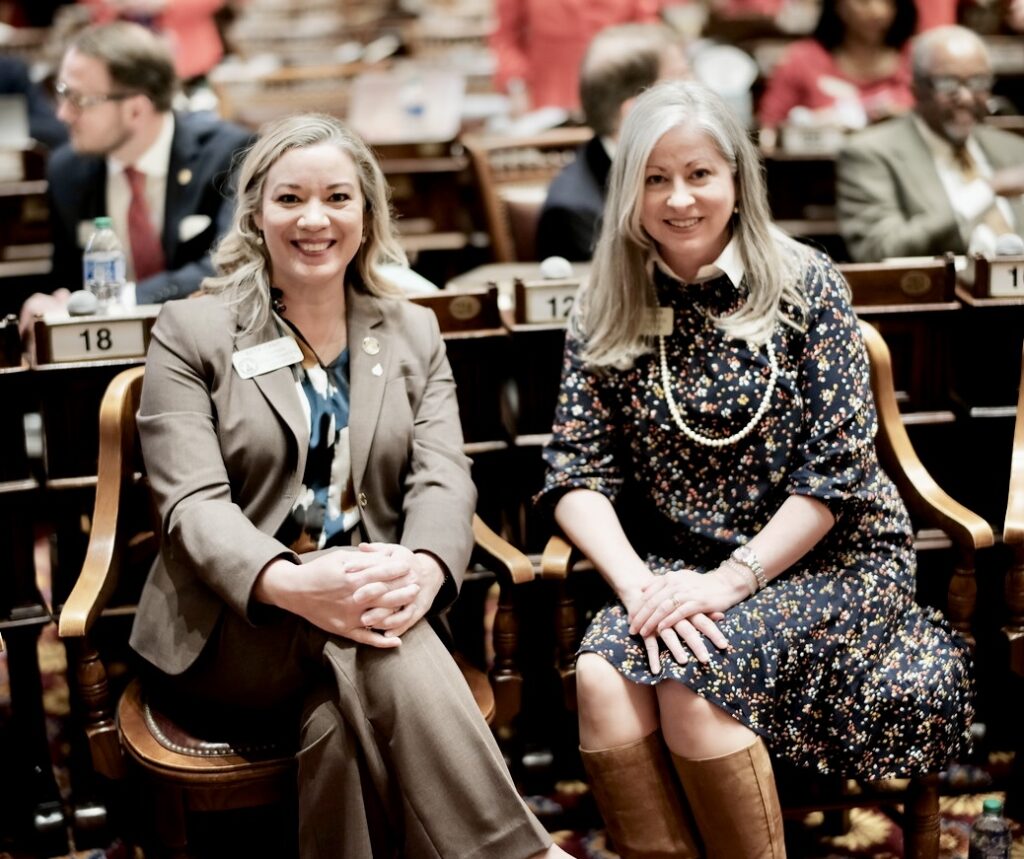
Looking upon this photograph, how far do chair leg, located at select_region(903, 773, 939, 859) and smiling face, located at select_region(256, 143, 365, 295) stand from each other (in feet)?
3.97

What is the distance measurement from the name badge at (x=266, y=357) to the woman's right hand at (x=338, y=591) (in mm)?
313

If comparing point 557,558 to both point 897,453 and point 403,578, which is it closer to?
point 403,578

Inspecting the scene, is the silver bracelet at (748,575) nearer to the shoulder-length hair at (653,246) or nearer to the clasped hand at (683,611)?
the clasped hand at (683,611)

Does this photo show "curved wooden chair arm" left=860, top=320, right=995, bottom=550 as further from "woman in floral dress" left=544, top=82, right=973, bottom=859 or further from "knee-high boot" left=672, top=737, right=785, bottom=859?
"knee-high boot" left=672, top=737, right=785, bottom=859

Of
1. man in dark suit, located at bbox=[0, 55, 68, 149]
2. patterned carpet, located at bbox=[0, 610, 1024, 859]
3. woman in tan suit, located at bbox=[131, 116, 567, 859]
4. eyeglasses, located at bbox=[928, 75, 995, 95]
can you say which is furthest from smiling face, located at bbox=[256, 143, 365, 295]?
man in dark suit, located at bbox=[0, 55, 68, 149]

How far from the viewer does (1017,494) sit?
2.41 metres


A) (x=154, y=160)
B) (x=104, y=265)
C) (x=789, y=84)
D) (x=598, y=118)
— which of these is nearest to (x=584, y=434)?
(x=104, y=265)

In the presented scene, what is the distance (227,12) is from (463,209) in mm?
3988

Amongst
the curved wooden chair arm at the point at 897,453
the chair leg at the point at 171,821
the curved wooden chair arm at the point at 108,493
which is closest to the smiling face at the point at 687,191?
the curved wooden chair arm at the point at 897,453

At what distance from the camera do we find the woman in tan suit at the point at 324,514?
2074 mm

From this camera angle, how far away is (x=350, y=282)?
246 centimetres

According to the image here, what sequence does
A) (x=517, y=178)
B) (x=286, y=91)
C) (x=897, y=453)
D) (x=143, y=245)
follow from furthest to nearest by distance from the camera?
(x=286, y=91) < (x=517, y=178) < (x=143, y=245) < (x=897, y=453)

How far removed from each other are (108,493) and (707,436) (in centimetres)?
93

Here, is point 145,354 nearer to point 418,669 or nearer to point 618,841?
point 418,669
